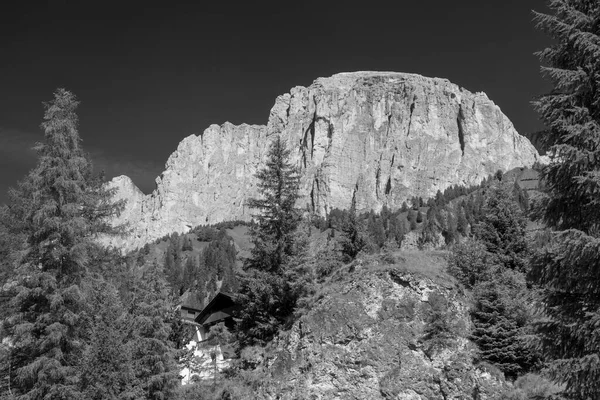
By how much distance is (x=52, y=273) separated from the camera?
59.3 feet

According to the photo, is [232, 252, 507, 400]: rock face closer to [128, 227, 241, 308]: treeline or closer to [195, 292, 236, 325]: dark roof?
[195, 292, 236, 325]: dark roof

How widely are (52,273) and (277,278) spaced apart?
37.3 feet

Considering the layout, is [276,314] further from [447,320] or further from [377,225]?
[377,225]

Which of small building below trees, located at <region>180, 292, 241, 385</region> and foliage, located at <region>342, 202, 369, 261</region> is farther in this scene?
foliage, located at <region>342, 202, 369, 261</region>

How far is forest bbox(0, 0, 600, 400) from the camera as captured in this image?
37.1ft

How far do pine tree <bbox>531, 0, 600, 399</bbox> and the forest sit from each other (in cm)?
3

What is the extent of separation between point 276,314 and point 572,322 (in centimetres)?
1799

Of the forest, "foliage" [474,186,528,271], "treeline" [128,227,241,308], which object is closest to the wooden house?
the forest

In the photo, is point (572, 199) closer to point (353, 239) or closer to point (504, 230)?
point (504, 230)

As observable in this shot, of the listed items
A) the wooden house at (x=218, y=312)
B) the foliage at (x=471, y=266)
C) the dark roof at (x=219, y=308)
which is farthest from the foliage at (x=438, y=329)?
the dark roof at (x=219, y=308)

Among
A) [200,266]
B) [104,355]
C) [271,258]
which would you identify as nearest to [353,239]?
[271,258]

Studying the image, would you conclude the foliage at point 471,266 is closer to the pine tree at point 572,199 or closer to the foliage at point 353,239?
the foliage at point 353,239

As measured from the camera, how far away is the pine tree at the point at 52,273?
1717cm

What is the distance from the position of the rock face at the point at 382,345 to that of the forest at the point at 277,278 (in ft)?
1.56
